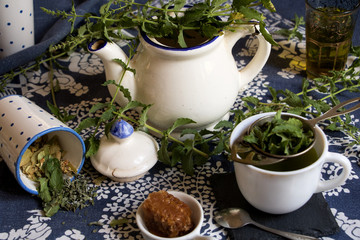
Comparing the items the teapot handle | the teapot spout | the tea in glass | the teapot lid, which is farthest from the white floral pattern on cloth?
the tea in glass

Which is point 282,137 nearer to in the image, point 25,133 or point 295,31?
point 25,133

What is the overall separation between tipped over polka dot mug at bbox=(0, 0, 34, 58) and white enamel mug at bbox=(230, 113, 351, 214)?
611 mm

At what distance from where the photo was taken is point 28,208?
0.80 meters

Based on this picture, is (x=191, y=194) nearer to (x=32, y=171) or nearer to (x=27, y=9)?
(x=32, y=171)

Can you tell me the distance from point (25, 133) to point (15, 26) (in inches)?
17.0

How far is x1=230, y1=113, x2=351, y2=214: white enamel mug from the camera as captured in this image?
0.67 metres

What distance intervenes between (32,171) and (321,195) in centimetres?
48

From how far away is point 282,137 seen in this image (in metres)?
0.68

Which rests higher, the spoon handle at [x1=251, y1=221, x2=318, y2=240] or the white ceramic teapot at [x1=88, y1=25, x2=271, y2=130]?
the white ceramic teapot at [x1=88, y1=25, x2=271, y2=130]

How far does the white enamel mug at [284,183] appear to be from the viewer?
2.21 ft

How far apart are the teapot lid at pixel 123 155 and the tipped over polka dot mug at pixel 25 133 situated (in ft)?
0.13

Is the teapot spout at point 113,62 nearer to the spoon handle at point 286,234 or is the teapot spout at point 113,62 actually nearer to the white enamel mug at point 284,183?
the white enamel mug at point 284,183

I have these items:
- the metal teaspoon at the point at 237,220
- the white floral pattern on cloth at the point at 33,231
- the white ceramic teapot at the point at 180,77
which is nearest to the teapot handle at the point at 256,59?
the white ceramic teapot at the point at 180,77

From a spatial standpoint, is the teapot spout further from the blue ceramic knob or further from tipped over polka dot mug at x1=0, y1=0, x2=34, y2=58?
tipped over polka dot mug at x1=0, y1=0, x2=34, y2=58
